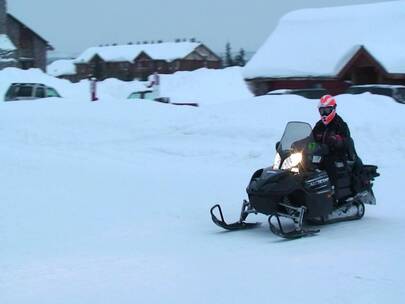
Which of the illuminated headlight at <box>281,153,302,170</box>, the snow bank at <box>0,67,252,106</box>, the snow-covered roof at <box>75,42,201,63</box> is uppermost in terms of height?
the snow-covered roof at <box>75,42,201,63</box>

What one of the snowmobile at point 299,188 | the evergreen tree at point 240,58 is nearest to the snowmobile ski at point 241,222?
the snowmobile at point 299,188

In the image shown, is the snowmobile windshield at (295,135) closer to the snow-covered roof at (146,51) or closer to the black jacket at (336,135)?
the black jacket at (336,135)

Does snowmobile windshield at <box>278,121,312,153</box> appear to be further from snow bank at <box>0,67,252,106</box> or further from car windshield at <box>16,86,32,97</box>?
snow bank at <box>0,67,252,106</box>

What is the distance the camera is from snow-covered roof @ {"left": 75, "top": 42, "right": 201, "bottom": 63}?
96375 mm

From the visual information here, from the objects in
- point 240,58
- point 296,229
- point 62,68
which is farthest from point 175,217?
point 62,68

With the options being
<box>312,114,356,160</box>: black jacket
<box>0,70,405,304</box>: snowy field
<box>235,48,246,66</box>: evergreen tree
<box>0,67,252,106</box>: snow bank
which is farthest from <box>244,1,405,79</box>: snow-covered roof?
<box>235,48,246,66</box>: evergreen tree

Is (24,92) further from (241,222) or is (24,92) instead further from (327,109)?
(327,109)

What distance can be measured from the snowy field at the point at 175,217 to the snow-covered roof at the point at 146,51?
258 feet

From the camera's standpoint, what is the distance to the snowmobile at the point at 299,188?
7.68 meters

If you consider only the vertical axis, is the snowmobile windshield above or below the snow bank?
below

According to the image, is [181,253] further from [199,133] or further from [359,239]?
[199,133]

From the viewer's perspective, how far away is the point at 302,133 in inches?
319

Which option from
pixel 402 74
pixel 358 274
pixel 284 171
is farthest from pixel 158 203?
pixel 402 74

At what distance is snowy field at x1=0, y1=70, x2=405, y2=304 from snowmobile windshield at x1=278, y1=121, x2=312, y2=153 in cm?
107
